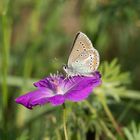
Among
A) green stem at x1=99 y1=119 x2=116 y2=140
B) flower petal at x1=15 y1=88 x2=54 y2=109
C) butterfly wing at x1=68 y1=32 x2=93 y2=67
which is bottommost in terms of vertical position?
green stem at x1=99 y1=119 x2=116 y2=140

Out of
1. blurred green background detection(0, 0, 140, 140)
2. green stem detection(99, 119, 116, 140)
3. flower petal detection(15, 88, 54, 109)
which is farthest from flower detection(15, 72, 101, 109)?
green stem detection(99, 119, 116, 140)

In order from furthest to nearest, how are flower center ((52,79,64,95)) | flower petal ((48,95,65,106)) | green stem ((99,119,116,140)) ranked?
green stem ((99,119,116,140)) < flower center ((52,79,64,95)) < flower petal ((48,95,65,106))

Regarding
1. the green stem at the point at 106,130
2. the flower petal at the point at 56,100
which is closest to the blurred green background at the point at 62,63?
the green stem at the point at 106,130

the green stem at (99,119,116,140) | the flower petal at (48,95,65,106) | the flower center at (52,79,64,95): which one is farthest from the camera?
the green stem at (99,119,116,140)

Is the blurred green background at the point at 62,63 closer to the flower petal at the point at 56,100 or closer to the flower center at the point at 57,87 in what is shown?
the flower center at the point at 57,87

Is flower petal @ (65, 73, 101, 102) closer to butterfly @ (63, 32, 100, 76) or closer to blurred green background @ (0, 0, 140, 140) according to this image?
butterfly @ (63, 32, 100, 76)

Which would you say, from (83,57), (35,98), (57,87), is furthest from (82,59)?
(35,98)
